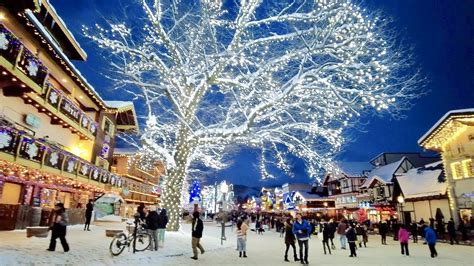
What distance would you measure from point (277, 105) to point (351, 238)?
6924 millimetres

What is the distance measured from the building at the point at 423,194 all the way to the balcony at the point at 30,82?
97.9 feet

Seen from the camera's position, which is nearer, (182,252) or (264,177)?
(182,252)

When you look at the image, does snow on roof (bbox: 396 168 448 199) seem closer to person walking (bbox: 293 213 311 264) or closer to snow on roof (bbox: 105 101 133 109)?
person walking (bbox: 293 213 311 264)

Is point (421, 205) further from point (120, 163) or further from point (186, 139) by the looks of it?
point (120, 163)

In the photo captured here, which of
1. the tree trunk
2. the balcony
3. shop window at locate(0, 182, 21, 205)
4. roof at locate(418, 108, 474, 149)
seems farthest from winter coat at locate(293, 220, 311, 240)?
roof at locate(418, 108, 474, 149)

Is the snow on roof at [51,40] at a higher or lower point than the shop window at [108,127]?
higher

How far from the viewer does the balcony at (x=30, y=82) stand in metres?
13.4

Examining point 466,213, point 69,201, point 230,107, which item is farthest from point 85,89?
point 466,213

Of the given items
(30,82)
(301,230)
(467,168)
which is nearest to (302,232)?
(301,230)

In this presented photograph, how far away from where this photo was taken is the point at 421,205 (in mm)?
30609

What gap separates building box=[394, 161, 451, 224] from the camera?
27.5m

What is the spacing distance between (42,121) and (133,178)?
2828cm

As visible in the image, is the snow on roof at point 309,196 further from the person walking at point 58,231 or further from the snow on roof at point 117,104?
the person walking at point 58,231

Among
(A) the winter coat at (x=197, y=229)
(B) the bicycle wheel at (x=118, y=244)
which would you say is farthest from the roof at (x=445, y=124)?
(B) the bicycle wheel at (x=118, y=244)
